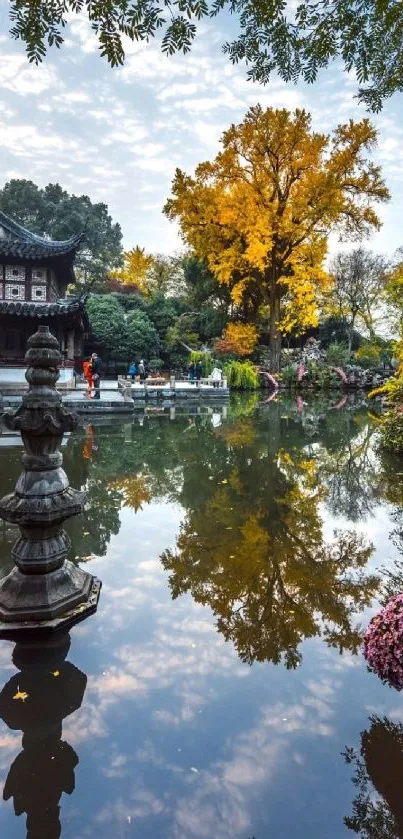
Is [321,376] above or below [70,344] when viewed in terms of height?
below

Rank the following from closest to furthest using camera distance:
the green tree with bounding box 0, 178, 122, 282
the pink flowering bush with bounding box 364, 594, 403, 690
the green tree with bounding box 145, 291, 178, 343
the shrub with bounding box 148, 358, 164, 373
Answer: the pink flowering bush with bounding box 364, 594, 403, 690 < the shrub with bounding box 148, 358, 164, 373 < the green tree with bounding box 145, 291, 178, 343 < the green tree with bounding box 0, 178, 122, 282

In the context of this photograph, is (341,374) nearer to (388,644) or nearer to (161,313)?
(161,313)

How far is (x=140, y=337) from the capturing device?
28.1 meters

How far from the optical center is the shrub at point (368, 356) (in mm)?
31375

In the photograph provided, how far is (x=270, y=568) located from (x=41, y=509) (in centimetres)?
217

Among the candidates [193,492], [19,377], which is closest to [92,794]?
[193,492]

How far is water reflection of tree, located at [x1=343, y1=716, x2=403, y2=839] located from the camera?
6.61ft

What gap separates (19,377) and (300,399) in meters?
12.6

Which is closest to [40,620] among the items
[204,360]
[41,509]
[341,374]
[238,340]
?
[41,509]

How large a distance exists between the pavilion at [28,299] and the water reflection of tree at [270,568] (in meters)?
14.6

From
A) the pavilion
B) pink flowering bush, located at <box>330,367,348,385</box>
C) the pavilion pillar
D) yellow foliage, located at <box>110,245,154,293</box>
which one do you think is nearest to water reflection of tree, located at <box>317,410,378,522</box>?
the pavilion

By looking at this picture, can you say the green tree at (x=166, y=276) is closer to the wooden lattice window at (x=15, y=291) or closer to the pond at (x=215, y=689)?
the wooden lattice window at (x=15, y=291)

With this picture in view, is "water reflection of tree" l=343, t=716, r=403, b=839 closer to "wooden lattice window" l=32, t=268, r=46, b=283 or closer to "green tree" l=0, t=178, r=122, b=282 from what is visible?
"wooden lattice window" l=32, t=268, r=46, b=283

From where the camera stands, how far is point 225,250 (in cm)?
2658
